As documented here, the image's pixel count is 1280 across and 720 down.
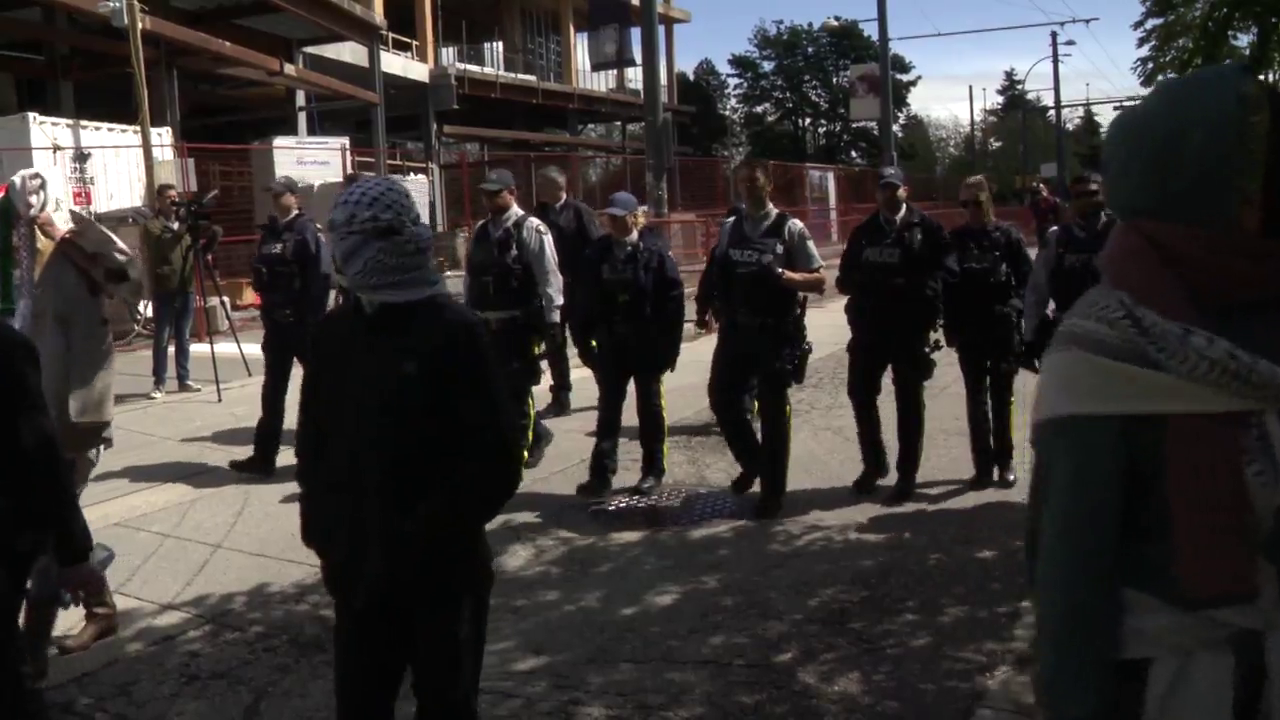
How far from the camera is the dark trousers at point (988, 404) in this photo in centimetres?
696

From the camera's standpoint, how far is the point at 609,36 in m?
24.4

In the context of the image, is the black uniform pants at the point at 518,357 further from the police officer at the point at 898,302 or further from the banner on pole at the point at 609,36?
the banner on pole at the point at 609,36

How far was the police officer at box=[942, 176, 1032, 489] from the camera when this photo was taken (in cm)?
688

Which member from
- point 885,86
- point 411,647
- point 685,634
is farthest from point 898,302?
point 885,86

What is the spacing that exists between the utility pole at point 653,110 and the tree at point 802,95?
55.4 m

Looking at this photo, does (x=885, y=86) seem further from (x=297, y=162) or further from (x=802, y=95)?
(x=802, y=95)

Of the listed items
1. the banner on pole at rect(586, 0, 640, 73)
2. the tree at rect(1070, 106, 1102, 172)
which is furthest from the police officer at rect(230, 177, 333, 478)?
the banner on pole at rect(586, 0, 640, 73)

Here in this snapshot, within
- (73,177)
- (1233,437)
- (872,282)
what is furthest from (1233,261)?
(73,177)

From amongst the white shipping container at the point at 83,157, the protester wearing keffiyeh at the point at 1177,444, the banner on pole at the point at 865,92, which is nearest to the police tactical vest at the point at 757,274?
the protester wearing keffiyeh at the point at 1177,444

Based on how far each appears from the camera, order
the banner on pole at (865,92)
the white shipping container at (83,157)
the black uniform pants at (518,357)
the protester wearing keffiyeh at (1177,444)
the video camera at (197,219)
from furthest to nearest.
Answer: the banner on pole at (865,92) → the white shipping container at (83,157) → the video camera at (197,219) → the black uniform pants at (518,357) → the protester wearing keffiyeh at (1177,444)

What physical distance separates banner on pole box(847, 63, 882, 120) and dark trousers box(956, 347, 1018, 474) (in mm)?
19244

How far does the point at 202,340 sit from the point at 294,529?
7.37 metres

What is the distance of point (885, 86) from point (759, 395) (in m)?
18.8

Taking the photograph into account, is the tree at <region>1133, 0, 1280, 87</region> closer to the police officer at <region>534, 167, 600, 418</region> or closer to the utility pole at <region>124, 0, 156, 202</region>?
the police officer at <region>534, 167, 600, 418</region>
